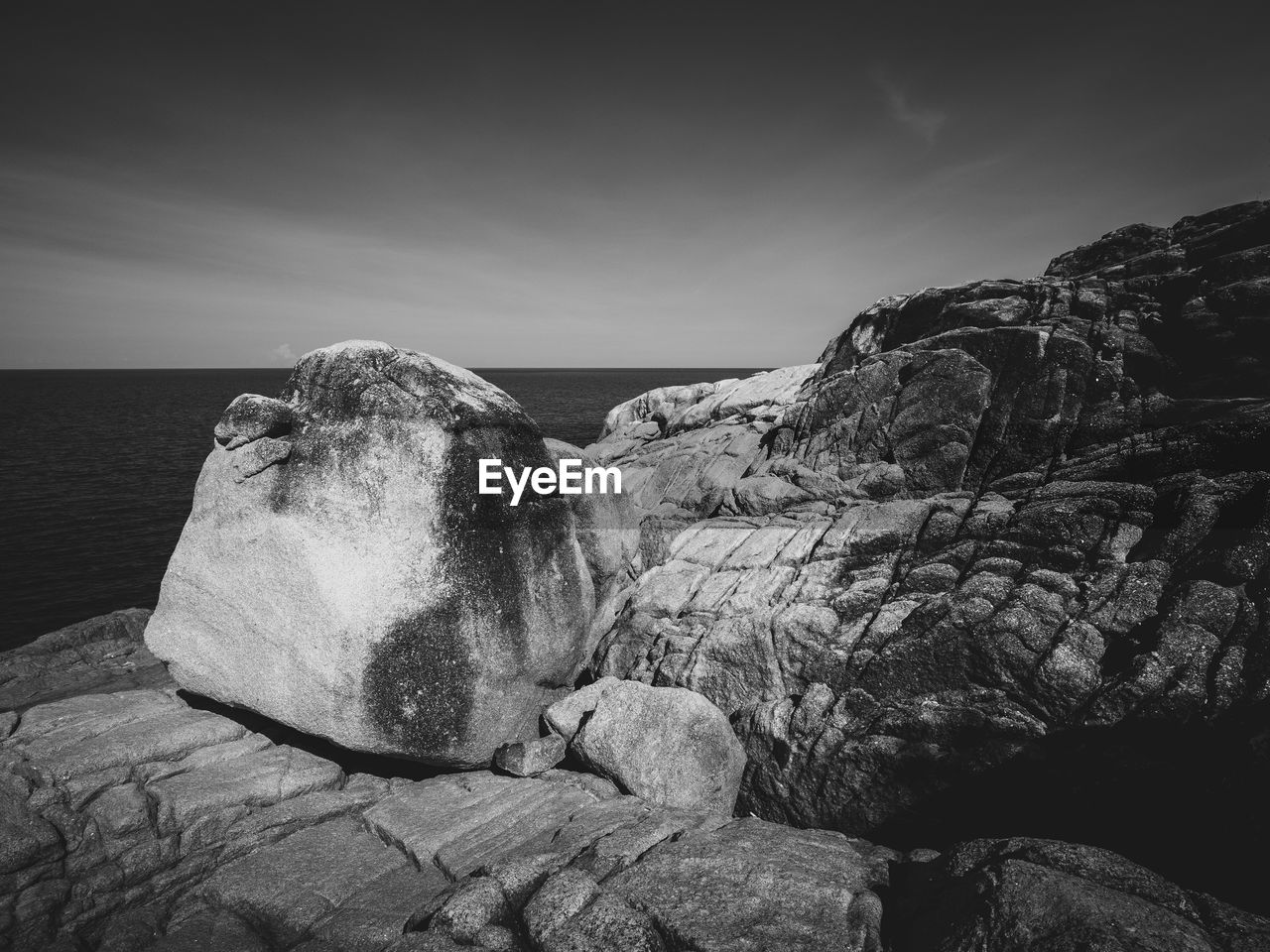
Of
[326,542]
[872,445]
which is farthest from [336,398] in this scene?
[872,445]

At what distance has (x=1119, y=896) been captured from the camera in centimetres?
632

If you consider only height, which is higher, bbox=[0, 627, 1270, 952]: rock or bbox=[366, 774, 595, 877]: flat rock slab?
bbox=[0, 627, 1270, 952]: rock

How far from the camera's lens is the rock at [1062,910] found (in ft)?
19.3

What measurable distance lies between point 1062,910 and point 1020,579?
19.3 feet

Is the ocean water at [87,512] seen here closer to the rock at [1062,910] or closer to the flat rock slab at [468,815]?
the flat rock slab at [468,815]

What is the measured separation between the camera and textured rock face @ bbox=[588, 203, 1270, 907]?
8.80 meters

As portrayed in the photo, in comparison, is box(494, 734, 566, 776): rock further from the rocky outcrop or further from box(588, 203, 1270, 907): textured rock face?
box(588, 203, 1270, 907): textured rock face

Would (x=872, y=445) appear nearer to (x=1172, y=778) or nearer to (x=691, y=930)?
(x=1172, y=778)

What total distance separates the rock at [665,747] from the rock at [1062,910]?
376 centimetres

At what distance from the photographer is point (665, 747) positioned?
10672 mm

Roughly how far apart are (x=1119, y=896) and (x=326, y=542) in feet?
41.0

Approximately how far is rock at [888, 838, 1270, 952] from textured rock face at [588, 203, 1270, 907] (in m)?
2.30

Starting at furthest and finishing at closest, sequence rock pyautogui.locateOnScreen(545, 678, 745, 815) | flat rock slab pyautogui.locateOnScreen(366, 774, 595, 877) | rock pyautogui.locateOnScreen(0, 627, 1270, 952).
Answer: rock pyautogui.locateOnScreen(545, 678, 745, 815) → flat rock slab pyautogui.locateOnScreen(366, 774, 595, 877) → rock pyautogui.locateOnScreen(0, 627, 1270, 952)

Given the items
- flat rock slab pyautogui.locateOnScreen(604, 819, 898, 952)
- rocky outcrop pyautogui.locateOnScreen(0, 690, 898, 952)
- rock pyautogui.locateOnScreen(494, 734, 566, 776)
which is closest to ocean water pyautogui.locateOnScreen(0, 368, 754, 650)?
rocky outcrop pyautogui.locateOnScreen(0, 690, 898, 952)
